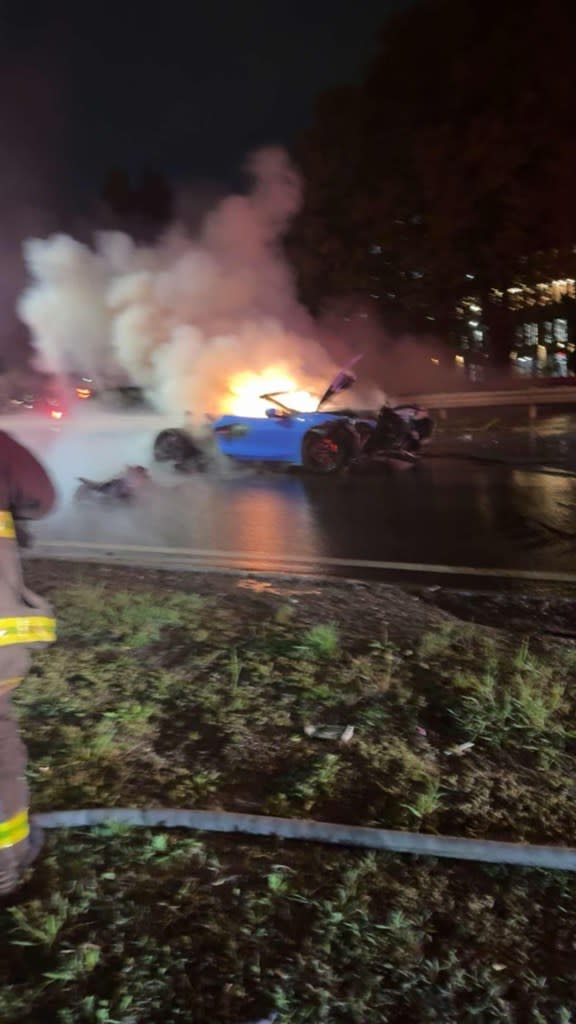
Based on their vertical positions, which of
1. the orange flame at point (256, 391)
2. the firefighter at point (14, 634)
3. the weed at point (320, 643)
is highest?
the orange flame at point (256, 391)

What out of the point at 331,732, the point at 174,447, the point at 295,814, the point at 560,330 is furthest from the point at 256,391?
the point at 560,330

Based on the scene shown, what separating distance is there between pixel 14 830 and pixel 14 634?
66 centimetres

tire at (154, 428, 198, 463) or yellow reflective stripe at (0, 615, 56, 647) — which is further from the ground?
tire at (154, 428, 198, 463)

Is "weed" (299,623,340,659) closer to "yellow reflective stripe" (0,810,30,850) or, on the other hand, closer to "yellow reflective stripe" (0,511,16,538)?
"yellow reflective stripe" (0,810,30,850)

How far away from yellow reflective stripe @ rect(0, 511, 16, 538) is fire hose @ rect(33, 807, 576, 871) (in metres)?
1.09

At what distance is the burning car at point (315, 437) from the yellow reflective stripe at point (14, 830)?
971 centimetres

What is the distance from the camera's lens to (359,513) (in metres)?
9.55

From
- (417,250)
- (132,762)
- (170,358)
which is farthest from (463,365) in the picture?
(132,762)

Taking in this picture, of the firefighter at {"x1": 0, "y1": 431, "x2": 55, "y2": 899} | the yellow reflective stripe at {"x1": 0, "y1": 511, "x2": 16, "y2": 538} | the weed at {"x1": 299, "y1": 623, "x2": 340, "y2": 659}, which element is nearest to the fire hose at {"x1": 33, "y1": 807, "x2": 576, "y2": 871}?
the firefighter at {"x1": 0, "y1": 431, "x2": 55, "y2": 899}

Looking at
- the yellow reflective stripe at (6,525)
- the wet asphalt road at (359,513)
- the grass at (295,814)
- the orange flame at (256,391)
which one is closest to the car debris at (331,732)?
the grass at (295,814)

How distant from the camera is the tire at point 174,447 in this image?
13.4 metres

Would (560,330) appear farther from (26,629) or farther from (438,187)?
(26,629)

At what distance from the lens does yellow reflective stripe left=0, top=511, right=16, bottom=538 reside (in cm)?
291

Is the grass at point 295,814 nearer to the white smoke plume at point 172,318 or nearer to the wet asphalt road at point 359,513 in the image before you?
the wet asphalt road at point 359,513
